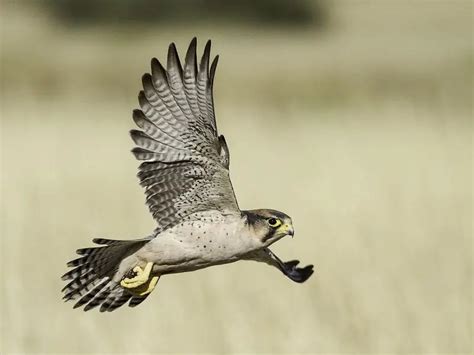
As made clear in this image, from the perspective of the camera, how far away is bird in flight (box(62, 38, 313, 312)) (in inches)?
211

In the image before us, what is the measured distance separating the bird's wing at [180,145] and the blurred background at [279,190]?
1.69 meters

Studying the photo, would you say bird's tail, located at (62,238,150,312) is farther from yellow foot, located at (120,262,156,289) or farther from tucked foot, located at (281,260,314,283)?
tucked foot, located at (281,260,314,283)

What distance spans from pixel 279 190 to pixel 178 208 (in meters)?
4.97

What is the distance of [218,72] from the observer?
1647 centimetres

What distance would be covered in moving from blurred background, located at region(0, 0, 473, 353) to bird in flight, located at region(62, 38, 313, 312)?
142 centimetres

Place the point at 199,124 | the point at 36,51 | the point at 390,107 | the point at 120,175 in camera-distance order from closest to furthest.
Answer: the point at 199,124, the point at 120,175, the point at 390,107, the point at 36,51

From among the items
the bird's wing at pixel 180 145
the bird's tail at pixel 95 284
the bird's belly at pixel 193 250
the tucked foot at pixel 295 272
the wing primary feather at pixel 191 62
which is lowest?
the tucked foot at pixel 295 272

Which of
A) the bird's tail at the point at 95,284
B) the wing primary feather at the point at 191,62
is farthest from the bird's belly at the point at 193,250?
the wing primary feather at the point at 191,62

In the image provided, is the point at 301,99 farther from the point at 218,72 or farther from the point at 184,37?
the point at 184,37

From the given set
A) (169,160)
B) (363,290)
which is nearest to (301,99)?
(363,290)

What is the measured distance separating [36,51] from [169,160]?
13972 mm

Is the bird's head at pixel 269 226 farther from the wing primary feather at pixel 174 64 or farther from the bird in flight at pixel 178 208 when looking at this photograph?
the wing primary feather at pixel 174 64

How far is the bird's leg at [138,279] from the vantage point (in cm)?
535

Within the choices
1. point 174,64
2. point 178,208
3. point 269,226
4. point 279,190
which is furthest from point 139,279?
point 279,190
